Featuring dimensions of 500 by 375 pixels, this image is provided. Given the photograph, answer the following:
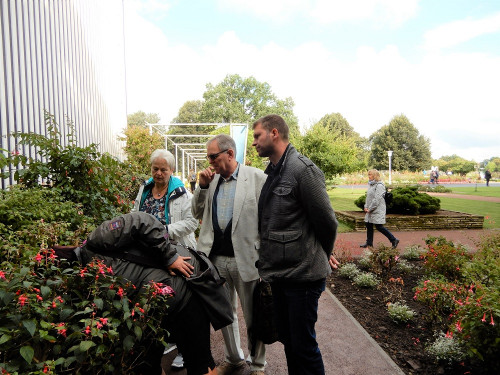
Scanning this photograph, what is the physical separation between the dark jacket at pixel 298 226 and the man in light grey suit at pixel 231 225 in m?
0.45

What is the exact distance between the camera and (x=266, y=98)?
58.4 meters

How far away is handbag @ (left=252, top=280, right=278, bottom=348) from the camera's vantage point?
2.75 m

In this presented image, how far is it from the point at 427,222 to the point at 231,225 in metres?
9.81

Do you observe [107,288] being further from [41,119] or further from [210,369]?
[41,119]

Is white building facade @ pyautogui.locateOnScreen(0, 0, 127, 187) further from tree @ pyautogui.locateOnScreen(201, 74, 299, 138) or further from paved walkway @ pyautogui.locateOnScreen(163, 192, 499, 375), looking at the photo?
tree @ pyautogui.locateOnScreen(201, 74, 299, 138)

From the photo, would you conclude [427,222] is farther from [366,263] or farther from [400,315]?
[400,315]

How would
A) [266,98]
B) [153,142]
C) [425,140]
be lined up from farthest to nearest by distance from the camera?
[425,140] → [266,98] → [153,142]

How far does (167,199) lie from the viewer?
10.2 feet

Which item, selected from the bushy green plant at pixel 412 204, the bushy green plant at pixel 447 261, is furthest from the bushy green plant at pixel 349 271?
the bushy green plant at pixel 412 204

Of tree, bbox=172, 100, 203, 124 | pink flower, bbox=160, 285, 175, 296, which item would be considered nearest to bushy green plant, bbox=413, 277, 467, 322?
pink flower, bbox=160, 285, 175, 296

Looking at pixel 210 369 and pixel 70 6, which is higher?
pixel 70 6

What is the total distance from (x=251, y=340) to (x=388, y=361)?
128 cm

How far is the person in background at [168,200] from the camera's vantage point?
9.96ft

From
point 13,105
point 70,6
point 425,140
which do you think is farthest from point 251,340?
point 425,140
